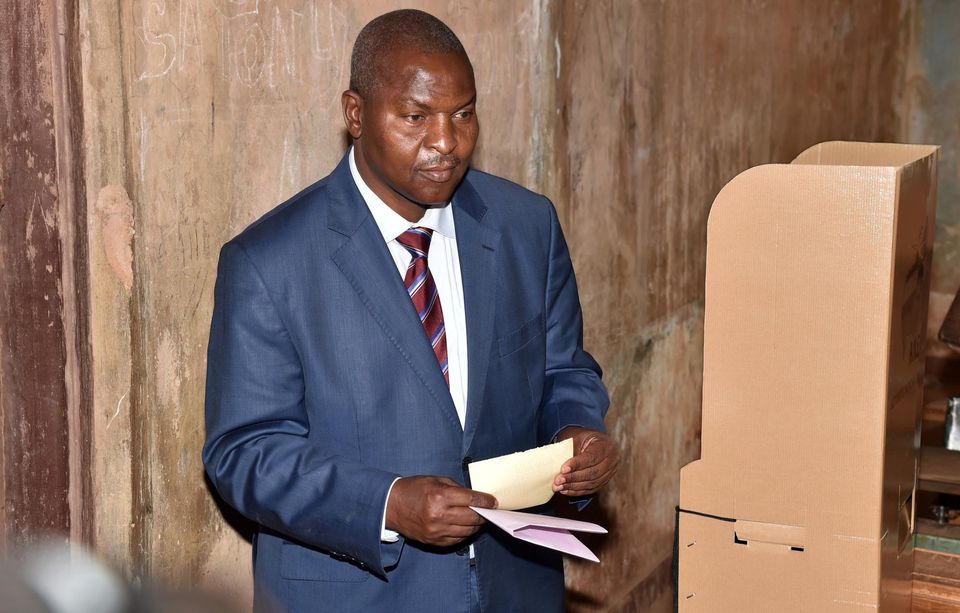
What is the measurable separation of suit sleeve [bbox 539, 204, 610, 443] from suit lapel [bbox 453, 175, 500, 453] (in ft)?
0.62

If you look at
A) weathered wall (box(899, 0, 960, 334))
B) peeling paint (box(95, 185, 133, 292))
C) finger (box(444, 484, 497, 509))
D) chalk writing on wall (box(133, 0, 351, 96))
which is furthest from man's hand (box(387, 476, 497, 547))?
weathered wall (box(899, 0, 960, 334))

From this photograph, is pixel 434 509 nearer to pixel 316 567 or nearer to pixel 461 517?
pixel 461 517

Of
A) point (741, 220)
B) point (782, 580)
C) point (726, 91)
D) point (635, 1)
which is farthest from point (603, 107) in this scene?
point (782, 580)

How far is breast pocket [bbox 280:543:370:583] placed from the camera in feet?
7.04

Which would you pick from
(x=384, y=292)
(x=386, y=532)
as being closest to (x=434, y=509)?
(x=386, y=532)

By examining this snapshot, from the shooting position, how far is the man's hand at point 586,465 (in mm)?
2156

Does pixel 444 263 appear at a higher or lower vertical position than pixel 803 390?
higher

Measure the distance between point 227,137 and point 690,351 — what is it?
305 centimetres

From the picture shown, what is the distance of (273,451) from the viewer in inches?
79.4

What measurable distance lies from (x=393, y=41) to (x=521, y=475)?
0.80 m

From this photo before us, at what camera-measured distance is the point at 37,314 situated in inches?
89.0

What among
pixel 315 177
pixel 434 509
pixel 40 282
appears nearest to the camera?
pixel 434 509

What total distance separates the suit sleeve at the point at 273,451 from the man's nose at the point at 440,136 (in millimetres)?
379

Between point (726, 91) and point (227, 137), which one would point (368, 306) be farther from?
point (726, 91)
